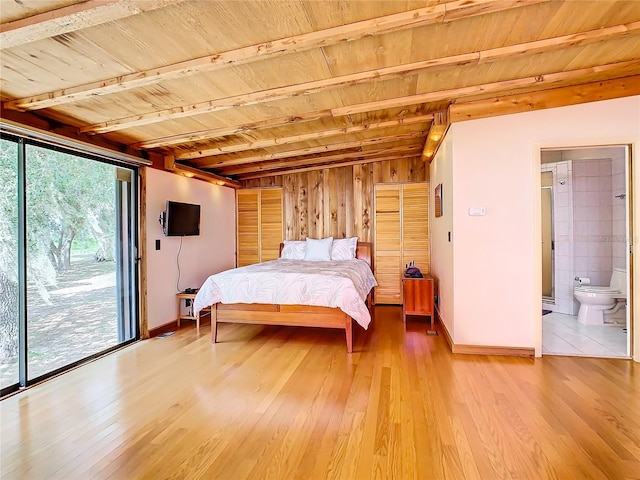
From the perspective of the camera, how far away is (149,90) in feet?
7.99

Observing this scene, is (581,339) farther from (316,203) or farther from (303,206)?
(303,206)

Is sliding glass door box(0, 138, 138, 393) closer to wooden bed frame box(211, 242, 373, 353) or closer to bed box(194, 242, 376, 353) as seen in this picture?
bed box(194, 242, 376, 353)

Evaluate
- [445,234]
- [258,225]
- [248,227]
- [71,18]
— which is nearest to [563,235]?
[445,234]

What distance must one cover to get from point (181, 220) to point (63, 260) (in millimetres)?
1489

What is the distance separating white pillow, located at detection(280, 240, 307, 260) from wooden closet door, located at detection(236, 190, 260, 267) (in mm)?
722

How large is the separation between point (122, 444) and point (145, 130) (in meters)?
2.78

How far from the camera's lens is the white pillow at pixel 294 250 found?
17.8 ft

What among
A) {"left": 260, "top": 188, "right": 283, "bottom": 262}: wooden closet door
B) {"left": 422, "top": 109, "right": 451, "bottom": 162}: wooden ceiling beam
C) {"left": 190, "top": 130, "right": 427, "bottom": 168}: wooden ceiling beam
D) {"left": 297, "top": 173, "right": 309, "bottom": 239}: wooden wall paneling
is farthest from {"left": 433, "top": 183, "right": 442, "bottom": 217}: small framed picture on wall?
{"left": 260, "top": 188, "right": 283, "bottom": 262}: wooden closet door

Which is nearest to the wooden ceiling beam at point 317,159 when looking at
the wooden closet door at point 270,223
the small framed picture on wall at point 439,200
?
the wooden closet door at point 270,223

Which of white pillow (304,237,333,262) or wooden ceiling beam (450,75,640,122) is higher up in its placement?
wooden ceiling beam (450,75,640,122)

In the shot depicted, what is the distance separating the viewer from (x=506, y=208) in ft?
10.2

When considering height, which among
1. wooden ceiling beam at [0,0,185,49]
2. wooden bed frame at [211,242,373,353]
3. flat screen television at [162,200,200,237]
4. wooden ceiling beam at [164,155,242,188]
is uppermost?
wooden ceiling beam at [0,0,185,49]

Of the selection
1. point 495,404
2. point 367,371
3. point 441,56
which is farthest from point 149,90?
point 495,404

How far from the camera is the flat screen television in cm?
405
